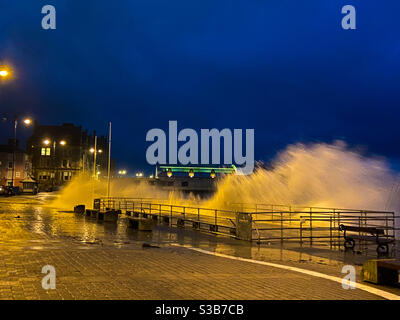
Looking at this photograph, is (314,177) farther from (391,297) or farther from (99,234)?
(391,297)

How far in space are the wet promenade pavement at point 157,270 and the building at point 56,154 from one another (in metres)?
84.4

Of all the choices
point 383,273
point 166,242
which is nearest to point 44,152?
point 166,242

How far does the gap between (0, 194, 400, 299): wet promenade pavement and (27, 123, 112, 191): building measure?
8443 centimetres

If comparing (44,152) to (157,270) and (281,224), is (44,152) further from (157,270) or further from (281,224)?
(157,270)

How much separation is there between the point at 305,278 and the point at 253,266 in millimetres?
1675

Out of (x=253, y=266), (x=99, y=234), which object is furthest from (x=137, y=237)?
(x=253, y=266)

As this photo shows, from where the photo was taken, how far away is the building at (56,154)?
96.0m

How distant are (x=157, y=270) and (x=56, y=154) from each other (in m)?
94.3

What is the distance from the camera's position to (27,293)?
633cm

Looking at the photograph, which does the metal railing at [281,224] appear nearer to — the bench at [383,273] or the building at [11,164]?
the bench at [383,273]

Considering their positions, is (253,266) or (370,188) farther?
(370,188)

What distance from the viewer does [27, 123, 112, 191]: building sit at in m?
96.0

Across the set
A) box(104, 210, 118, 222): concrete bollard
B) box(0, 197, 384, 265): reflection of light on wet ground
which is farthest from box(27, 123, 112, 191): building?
box(0, 197, 384, 265): reflection of light on wet ground

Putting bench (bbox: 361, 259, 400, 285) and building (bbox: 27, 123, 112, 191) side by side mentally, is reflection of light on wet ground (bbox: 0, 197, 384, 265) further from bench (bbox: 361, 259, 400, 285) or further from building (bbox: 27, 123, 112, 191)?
building (bbox: 27, 123, 112, 191)
